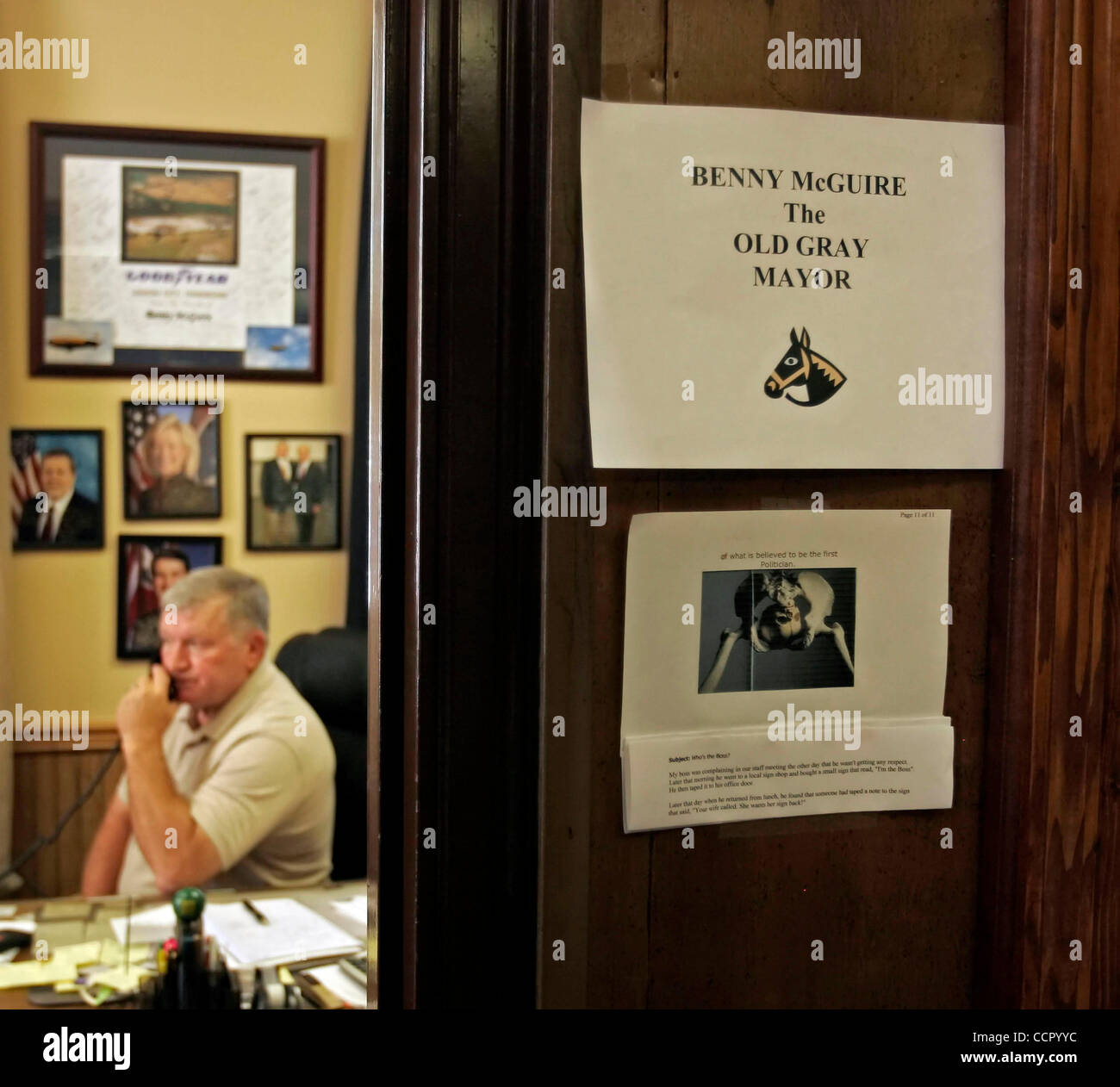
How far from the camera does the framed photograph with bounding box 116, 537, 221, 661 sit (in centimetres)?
248

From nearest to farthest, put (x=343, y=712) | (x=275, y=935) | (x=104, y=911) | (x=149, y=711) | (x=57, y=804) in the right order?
(x=275, y=935) < (x=104, y=911) < (x=343, y=712) < (x=149, y=711) < (x=57, y=804)

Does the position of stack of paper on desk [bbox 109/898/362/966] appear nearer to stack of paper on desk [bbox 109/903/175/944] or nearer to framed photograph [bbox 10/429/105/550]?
stack of paper on desk [bbox 109/903/175/944]

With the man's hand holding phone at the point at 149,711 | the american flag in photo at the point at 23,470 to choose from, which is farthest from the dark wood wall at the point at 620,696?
the american flag in photo at the point at 23,470

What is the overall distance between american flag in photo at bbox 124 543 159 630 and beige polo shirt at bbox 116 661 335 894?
0.36 meters

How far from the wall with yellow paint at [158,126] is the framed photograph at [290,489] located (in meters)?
0.02

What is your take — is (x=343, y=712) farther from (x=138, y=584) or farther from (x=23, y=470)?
(x=23, y=470)

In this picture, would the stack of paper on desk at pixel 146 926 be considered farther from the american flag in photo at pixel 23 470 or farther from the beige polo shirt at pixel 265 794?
the american flag in photo at pixel 23 470

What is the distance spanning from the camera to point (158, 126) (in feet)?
8.00

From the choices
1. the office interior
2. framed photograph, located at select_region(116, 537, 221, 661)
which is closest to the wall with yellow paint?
framed photograph, located at select_region(116, 537, 221, 661)

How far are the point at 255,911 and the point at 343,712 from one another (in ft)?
1.73

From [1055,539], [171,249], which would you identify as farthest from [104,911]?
[1055,539]

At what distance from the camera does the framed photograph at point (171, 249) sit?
242cm

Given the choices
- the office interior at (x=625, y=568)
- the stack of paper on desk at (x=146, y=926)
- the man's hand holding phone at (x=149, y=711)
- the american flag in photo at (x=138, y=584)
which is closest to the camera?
the office interior at (x=625, y=568)
